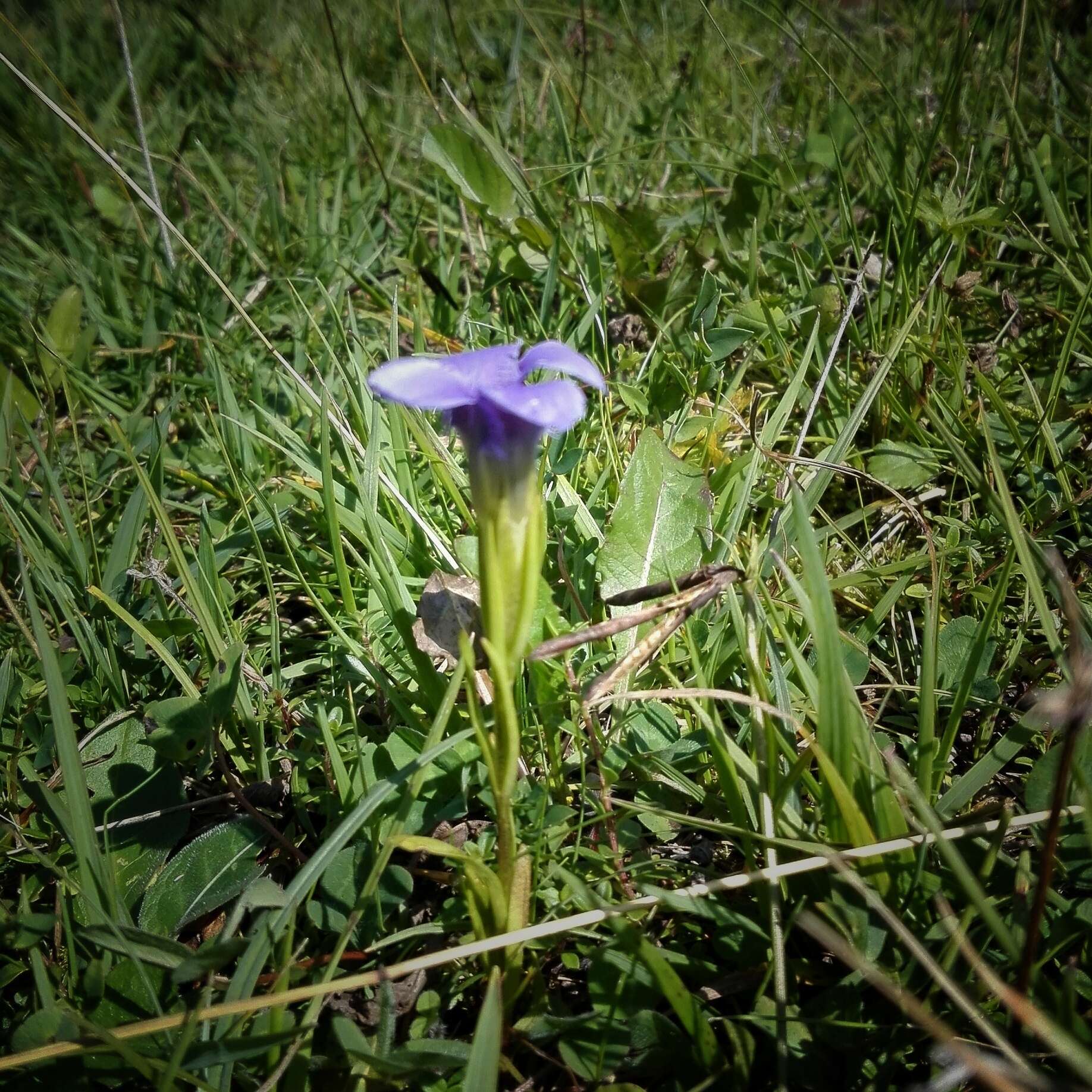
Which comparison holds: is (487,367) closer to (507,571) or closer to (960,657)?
(507,571)

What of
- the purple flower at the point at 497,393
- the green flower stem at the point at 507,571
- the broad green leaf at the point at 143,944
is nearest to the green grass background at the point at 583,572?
the broad green leaf at the point at 143,944

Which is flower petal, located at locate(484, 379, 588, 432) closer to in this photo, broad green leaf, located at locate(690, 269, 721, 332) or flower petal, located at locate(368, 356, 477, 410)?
flower petal, located at locate(368, 356, 477, 410)

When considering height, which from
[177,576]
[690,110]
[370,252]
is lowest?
[177,576]

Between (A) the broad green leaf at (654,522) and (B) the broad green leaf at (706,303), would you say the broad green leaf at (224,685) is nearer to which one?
(A) the broad green leaf at (654,522)

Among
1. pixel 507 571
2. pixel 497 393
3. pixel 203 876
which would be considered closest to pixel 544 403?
pixel 497 393

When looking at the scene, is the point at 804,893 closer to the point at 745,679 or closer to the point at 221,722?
the point at 745,679

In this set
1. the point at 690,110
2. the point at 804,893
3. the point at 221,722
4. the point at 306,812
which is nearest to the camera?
the point at 804,893

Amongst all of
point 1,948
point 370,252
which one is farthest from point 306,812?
point 370,252

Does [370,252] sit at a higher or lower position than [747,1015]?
higher
